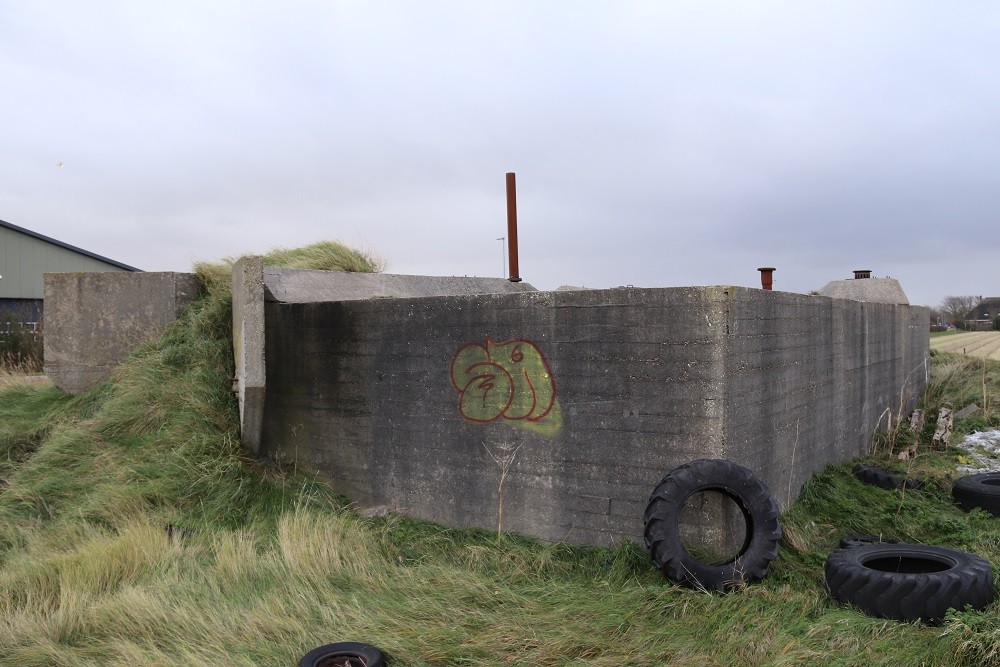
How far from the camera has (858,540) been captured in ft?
18.2

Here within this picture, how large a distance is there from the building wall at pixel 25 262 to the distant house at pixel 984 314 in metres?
59.3

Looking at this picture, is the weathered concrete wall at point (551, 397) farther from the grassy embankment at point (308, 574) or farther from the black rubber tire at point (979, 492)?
the black rubber tire at point (979, 492)

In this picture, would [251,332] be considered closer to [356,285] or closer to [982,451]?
[356,285]

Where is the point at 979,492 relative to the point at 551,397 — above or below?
below

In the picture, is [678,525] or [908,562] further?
[908,562]

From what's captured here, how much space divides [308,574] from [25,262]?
2276 cm

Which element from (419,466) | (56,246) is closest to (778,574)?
(419,466)

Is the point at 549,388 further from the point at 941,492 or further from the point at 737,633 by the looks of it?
the point at 941,492

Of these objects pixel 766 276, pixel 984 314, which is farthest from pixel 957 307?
pixel 766 276

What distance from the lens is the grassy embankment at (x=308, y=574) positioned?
383 centimetres

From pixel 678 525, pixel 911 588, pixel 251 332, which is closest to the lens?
pixel 911 588

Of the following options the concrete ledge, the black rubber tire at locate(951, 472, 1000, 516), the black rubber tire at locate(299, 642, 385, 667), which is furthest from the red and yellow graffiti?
the black rubber tire at locate(951, 472, 1000, 516)

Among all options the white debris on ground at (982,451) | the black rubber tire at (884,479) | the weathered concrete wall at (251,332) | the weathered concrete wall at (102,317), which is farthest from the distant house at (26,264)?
the white debris on ground at (982,451)

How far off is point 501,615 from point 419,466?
2.21 metres
